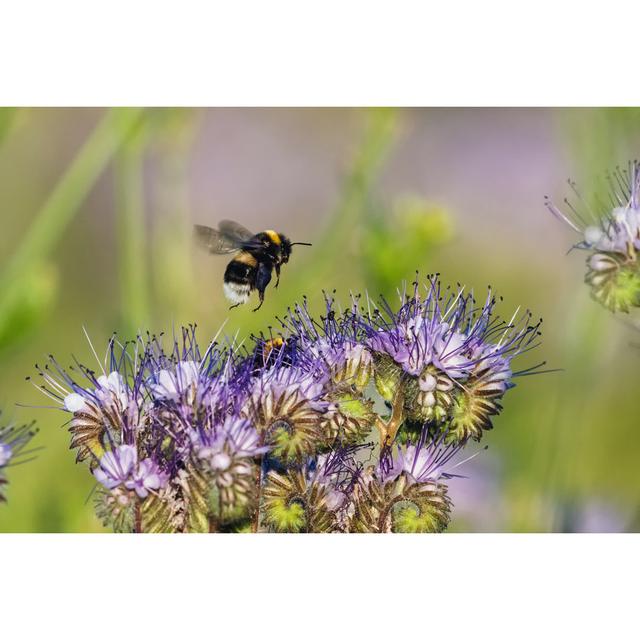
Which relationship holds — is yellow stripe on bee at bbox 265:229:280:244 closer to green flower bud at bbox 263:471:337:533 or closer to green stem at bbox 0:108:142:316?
green stem at bbox 0:108:142:316

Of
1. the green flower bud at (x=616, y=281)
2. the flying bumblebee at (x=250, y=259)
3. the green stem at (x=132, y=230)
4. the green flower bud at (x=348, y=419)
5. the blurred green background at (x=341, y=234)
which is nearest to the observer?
the green flower bud at (x=348, y=419)

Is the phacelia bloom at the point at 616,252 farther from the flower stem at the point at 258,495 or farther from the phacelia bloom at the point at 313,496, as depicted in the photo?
the flower stem at the point at 258,495

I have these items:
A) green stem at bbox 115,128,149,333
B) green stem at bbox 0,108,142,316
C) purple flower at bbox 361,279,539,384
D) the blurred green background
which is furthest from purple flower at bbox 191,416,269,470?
green stem at bbox 0,108,142,316

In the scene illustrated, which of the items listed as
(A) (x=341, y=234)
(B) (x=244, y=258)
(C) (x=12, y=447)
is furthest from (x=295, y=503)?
(A) (x=341, y=234)

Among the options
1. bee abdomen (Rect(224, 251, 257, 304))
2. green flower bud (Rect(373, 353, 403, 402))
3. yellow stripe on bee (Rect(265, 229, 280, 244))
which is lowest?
green flower bud (Rect(373, 353, 403, 402))

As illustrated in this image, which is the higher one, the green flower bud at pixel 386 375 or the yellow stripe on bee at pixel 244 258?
the yellow stripe on bee at pixel 244 258

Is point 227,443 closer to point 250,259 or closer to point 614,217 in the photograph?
point 250,259

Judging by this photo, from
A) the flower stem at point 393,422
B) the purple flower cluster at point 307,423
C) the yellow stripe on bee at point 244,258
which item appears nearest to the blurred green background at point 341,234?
the yellow stripe on bee at point 244,258
